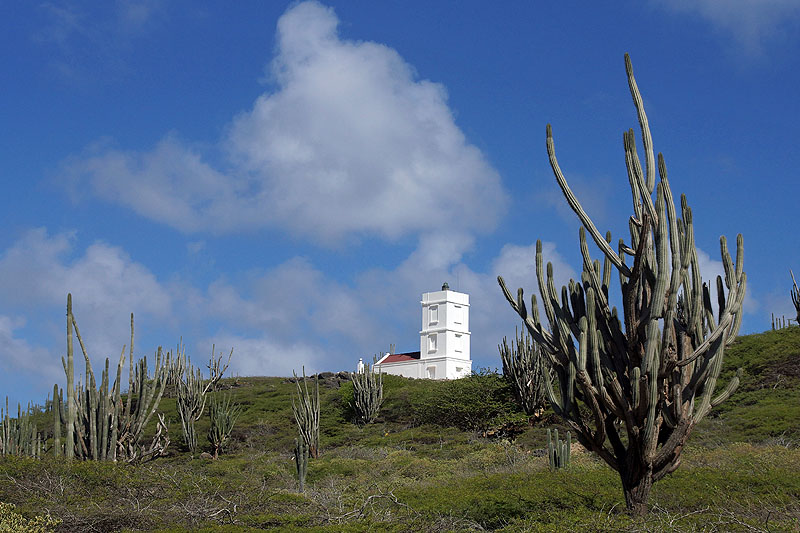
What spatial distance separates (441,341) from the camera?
50.6m

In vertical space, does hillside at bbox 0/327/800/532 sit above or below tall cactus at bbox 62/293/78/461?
below

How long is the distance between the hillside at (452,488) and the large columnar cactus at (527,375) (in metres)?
1.10

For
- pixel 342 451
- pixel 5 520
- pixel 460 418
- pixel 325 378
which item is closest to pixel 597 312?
pixel 5 520

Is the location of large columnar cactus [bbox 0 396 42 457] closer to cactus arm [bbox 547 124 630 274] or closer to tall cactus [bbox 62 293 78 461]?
tall cactus [bbox 62 293 78 461]

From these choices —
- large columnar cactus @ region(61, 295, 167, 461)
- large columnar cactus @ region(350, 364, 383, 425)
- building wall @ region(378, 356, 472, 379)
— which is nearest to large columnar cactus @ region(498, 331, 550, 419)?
large columnar cactus @ region(350, 364, 383, 425)

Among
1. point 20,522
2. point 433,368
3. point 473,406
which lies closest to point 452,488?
point 20,522

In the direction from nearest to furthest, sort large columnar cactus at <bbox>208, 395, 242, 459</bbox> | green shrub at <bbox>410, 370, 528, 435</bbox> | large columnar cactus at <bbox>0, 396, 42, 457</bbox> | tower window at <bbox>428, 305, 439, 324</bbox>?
large columnar cactus at <bbox>0, 396, 42, 457</bbox>, large columnar cactus at <bbox>208, 395, 242, 459</bbox>, green shrub at <bbox>410, 370, 528, 435</bbox>, tower window at <bbox>428, 305, 439, 324</bbox>

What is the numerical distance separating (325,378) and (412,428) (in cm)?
1460

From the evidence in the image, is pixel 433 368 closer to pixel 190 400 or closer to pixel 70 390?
pixel 190 400

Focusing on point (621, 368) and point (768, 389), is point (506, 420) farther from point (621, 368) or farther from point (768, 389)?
point (621, 368)

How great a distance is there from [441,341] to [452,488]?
3813 cm

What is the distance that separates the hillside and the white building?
2686cm

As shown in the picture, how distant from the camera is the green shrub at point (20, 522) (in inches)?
324

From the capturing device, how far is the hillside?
9.36 meters
